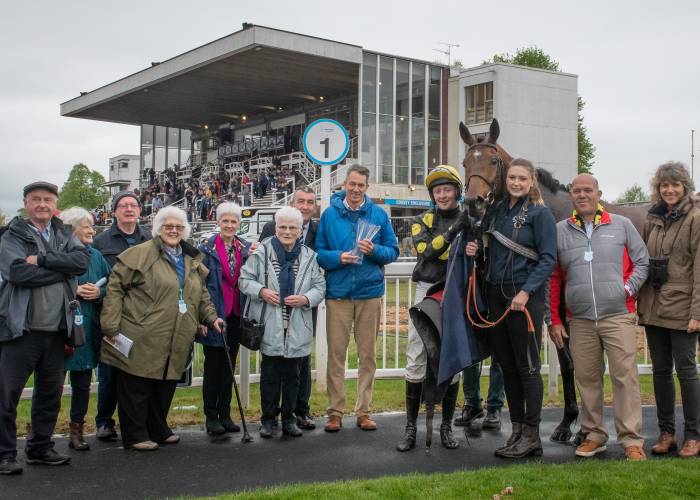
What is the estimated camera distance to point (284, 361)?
595 cm

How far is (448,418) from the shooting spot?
18.5 ft

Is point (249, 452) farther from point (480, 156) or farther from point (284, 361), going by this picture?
point (480, 156)

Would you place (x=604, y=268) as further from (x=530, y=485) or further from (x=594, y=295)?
(x=530, y=485)

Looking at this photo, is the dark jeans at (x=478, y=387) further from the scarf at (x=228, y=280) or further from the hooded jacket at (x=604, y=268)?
the scarf at (x=228, y=280)

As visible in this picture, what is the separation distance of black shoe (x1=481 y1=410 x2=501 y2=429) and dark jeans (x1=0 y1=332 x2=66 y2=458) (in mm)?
3552

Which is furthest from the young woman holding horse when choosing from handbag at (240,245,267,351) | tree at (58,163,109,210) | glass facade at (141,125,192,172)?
tree at (58,163,109,210)

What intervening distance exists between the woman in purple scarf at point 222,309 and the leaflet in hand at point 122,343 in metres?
0.68

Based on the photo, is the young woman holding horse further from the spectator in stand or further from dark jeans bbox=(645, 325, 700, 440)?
the spectator in stand

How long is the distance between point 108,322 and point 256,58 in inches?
1185

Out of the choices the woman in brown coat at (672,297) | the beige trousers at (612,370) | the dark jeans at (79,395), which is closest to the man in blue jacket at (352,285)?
the beige trousers at (612,370)

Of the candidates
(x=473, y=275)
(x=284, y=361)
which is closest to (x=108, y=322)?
(x=284, y=361)

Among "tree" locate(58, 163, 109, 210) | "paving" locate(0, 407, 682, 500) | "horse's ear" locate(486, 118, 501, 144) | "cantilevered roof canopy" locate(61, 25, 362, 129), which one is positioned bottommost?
"paving" locate(0, 407, 682, 500)

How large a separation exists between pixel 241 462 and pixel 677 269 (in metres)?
3.55

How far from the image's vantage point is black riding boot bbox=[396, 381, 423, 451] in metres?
5.52
